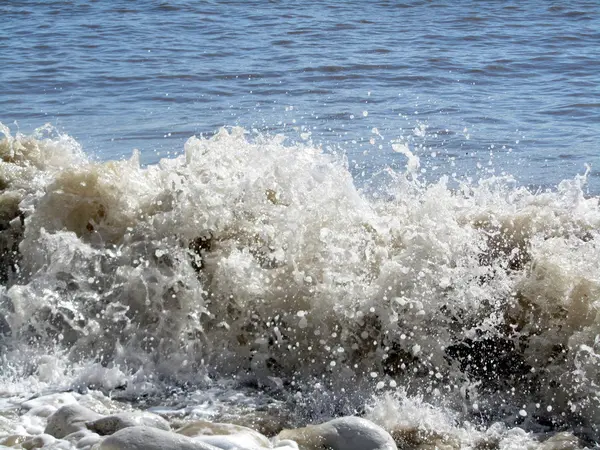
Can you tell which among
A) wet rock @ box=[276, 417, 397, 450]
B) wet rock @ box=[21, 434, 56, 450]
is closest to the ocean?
wet rock @ box=[21, 434, 56, 450]

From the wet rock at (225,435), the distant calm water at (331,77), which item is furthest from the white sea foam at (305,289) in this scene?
the distant calm water at (331,77)

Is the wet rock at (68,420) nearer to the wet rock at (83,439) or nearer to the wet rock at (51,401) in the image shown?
the wet rock at (83,439)

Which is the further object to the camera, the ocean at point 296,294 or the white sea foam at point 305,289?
the white sea foam at point 305,289

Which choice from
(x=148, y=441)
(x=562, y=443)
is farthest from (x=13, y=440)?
(x=562, y=443)

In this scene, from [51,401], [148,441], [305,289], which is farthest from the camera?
[305,289]

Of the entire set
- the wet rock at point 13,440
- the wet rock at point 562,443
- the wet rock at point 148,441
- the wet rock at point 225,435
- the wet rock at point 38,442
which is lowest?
the wet rock at point 562,443

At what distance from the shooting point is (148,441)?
3.11 m

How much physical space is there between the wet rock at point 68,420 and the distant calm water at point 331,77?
3.39m

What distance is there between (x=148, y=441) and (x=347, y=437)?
0.74m

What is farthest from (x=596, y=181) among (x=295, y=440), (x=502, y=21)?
(x=502, y=21)

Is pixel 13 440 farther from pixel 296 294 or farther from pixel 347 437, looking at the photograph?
pixel 296 294

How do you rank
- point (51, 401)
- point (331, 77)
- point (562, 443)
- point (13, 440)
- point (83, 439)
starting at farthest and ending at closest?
1. point (331, 77)
2. point (51, 401)
3. point (562, 443)
4. point (13, 440)
5. point (83, 439)

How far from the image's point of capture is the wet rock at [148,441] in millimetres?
3092

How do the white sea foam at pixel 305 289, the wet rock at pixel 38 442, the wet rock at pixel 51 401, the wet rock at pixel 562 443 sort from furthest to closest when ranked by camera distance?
the white sea foam at pixel 305 289
the wet rock at pixel 51 401
the wet rock at pixel 562 443
the wet rock at pixel 38 442
